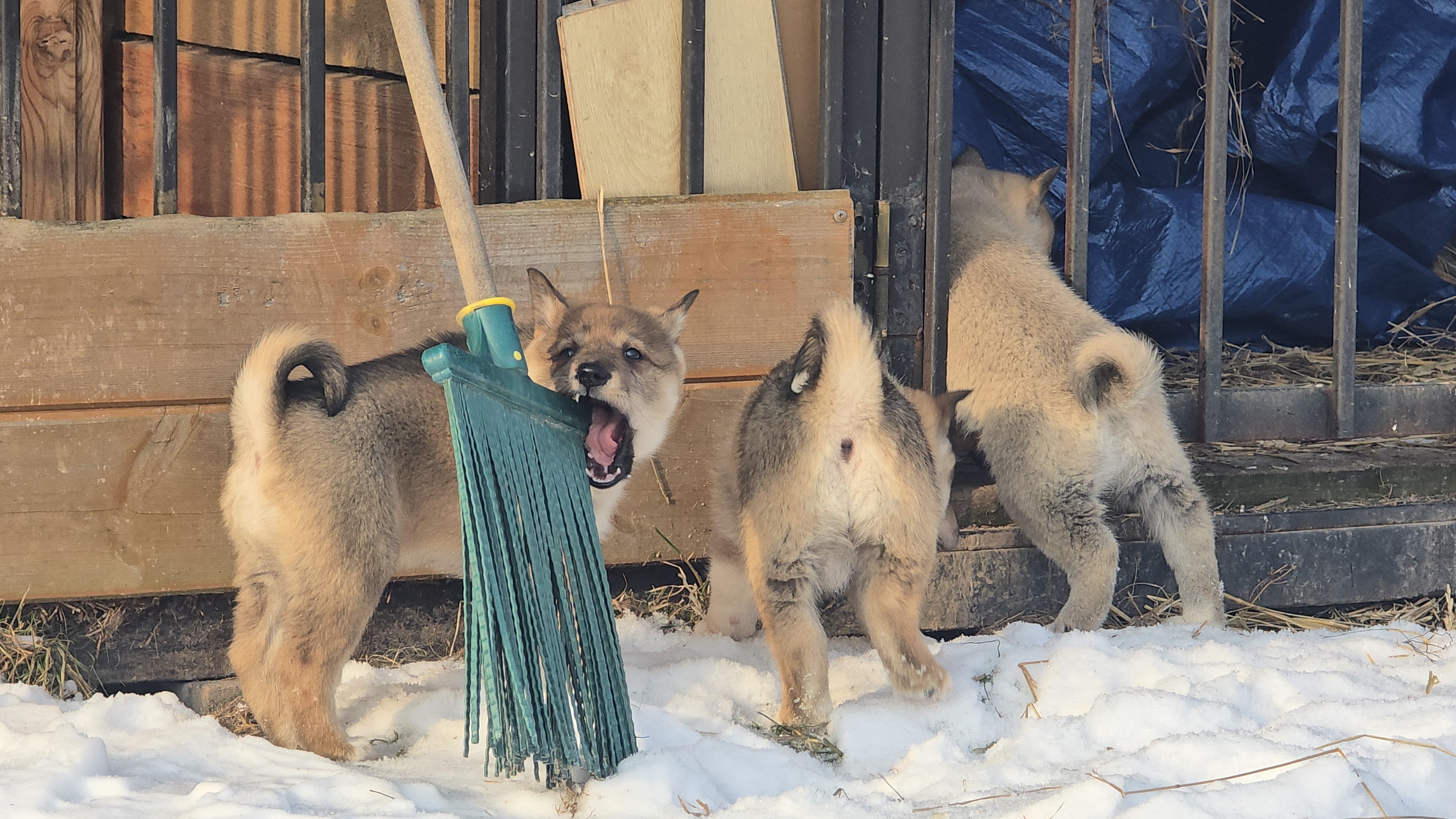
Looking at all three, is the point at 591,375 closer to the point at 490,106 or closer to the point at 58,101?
the point at 490,106

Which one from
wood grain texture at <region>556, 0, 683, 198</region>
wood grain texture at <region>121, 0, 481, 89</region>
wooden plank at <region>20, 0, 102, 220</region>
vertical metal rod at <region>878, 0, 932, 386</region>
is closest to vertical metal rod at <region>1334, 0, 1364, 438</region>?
vertical metal rod at <region>878, 0, 932, 386</region>

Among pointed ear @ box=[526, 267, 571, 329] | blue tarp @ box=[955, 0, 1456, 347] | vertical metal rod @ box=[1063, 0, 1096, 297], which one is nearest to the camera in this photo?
pointed ear @ box=[526, 267, 571, 329]

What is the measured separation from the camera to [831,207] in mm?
3783

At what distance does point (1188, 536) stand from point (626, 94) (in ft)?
7.78

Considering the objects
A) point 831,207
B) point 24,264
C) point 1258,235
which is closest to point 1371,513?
point 1258,235

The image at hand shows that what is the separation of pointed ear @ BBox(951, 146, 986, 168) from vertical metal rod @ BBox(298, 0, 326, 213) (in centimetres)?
264

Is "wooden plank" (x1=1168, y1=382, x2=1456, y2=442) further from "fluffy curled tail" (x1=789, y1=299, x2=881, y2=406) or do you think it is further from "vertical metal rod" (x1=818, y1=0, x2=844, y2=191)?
"fluffy curled tail" (x1=789, y1=299, x2=881, y2=406)

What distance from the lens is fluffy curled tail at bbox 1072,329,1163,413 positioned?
12.2ft

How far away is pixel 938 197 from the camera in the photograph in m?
4.00

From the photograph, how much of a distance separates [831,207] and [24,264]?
2441 millimetres

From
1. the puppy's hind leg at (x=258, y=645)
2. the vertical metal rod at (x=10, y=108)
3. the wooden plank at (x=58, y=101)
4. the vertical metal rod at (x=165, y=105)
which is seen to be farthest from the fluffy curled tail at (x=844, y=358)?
the wooden plank at (x=58, y=101)

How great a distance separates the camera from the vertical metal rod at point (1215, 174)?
4.16 metres

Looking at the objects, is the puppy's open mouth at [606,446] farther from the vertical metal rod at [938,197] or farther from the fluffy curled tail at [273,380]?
the vertical metal rod at [938,197]

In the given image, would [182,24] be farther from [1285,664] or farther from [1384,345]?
A: [1384,345]
